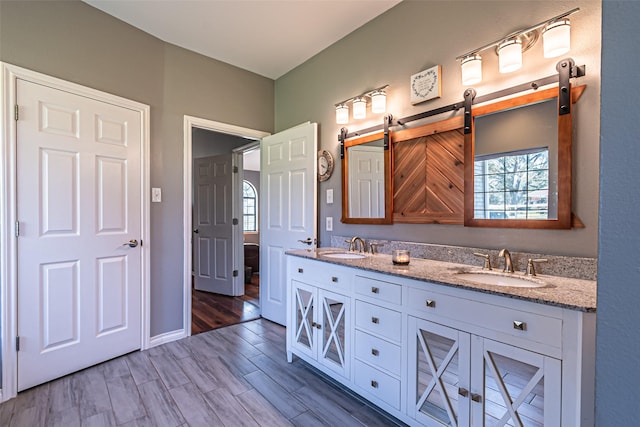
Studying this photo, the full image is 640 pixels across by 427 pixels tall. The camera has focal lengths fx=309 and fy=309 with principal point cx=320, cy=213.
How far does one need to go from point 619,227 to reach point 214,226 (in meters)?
4.29

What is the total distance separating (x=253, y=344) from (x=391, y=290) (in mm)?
1582

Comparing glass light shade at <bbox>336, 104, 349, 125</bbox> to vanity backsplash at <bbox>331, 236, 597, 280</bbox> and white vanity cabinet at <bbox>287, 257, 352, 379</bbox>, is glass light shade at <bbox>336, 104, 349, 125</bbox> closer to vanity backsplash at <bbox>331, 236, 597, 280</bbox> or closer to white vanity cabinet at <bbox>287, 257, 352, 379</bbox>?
vanity backsplash at <bbox>331, 236, 597, 280</bbox>

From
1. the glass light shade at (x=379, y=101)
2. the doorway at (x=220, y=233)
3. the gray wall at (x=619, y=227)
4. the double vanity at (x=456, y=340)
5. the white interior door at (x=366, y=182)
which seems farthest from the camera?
the doorway at (x=220, y=233)

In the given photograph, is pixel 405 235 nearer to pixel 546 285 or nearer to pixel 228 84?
pixel 546 285

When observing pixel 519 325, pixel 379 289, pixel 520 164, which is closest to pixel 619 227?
pixel 519 325

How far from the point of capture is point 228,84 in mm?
3109

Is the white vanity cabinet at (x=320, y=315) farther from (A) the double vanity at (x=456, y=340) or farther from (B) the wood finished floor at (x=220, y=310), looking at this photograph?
(B) the wood finished floor at (x=220, y=310)

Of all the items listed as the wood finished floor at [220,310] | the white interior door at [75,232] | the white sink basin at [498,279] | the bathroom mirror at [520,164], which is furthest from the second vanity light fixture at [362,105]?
the wood finished floor at [220,310]

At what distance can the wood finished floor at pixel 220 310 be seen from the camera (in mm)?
3160

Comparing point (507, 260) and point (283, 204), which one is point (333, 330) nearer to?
point (507, 260)

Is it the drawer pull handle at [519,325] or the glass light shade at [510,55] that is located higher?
the glass light shade at [510,55]

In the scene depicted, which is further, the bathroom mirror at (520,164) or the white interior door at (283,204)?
the white interior door at (283,204)

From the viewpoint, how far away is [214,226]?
168 inches

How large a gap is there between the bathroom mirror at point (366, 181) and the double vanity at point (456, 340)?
1.93 feet
